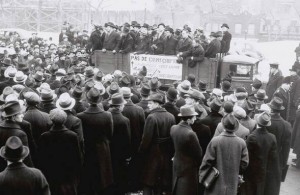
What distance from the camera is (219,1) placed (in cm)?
4422

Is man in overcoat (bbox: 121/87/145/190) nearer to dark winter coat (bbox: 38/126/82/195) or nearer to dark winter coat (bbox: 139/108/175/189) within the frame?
dark winter coat (bbox: 139/108/175/189)

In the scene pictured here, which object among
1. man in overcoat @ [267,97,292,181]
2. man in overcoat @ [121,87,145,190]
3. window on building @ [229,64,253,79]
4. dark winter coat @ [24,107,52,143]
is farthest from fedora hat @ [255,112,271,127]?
window on building @ [229,64,253,79]

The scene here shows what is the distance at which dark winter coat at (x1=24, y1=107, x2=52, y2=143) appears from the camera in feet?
21.1

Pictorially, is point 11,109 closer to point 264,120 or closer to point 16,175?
point 16,175

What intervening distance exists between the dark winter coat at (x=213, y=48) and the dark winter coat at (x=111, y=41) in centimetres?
349

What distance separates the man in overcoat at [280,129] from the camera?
724 centimetres

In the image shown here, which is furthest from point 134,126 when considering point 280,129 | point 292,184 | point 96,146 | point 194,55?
point 194,55

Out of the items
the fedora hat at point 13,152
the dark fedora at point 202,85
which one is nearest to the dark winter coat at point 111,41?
the dark fedora at point 202,85

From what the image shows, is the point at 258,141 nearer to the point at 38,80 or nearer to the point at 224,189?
the point at 224,189

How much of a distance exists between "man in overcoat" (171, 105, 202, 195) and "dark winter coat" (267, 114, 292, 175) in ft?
5.61

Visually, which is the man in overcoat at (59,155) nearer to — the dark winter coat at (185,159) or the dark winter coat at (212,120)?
the dark winter coat at (185,159)

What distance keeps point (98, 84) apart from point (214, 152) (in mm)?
3784

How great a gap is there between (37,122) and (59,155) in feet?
2.70

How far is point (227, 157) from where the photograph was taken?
573cm
